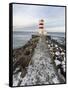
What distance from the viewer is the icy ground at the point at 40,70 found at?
2541 millimetres

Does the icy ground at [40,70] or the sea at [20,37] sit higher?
the sea at [20,37]

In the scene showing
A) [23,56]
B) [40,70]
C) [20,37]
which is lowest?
[40,70]

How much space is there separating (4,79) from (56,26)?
69 centimetres

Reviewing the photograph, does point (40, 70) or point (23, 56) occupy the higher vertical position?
point (23, 56)

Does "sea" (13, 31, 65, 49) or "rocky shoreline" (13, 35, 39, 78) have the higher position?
"sea" (13, 31, 65, 49)

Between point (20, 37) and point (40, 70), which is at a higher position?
point (20, 37)

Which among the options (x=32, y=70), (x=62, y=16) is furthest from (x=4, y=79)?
(x=62, y=16)

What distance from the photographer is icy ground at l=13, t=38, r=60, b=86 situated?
2.54 m

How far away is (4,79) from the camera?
2.48m

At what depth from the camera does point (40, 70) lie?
258 centimetres

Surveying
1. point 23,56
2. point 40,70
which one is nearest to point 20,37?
point 23,56

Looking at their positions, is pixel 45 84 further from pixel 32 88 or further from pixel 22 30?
pixel 22 30

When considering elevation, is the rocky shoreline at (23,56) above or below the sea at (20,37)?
below

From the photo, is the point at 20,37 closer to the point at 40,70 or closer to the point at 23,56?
the point at 23,56
